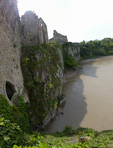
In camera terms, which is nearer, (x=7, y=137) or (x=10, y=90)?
(x=7, y=137)

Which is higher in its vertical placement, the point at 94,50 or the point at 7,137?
the point at 94,50

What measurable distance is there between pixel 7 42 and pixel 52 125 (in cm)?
849

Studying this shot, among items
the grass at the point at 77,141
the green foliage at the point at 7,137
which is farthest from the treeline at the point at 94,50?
the green foliage at the point at 7,137

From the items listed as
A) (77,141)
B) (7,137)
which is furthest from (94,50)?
(7,137)

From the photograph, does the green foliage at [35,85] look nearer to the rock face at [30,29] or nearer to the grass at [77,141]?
the rock face at [30,29]

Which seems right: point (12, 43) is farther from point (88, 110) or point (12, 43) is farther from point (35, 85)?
Answer: point (88, 110)

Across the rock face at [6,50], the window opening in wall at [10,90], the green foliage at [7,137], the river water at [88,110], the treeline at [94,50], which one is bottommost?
the river water at [88,110]

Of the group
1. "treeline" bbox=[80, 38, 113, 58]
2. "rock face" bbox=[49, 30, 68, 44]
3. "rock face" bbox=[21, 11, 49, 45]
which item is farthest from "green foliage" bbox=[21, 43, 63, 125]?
"treeline" bbox=[80, 38, 113, 58]

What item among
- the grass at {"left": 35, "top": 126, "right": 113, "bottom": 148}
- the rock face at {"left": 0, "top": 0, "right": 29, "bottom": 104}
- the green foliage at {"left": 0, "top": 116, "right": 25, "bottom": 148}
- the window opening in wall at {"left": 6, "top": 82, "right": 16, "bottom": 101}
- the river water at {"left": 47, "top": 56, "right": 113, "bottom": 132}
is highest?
the rock face at {"left": 0, "top": 0, "right": 29, "bottom": 104}

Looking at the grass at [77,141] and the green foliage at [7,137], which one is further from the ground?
the green foliage at [7,137]

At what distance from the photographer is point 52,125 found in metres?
9.13

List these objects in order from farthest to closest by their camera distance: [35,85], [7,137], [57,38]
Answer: [57,38] → [35,85] → [7,137]

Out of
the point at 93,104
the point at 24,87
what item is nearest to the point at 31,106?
the point at 24,87

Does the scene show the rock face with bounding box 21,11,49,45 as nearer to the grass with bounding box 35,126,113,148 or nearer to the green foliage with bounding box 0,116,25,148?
the green foliage with bounding box 0,116,25,148
